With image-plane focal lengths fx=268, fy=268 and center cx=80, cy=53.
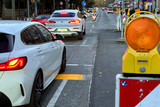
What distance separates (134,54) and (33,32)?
2770mm

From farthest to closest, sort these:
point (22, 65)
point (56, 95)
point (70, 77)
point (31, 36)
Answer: point (70, 77) < point (56, 95) < point (31, 36) < point (22, 65)

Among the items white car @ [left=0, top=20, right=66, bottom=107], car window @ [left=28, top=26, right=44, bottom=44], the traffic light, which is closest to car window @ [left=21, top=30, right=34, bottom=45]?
white car @ [left=0, top=20, right=66, bottom=107]

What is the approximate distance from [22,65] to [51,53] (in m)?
1.75

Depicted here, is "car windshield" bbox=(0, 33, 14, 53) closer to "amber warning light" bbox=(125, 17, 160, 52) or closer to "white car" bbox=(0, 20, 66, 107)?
"white car" bbox=(0, 20, 66, 107)

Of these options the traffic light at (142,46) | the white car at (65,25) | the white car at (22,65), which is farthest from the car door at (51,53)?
the white car at (65,25)

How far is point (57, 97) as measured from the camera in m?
5.28

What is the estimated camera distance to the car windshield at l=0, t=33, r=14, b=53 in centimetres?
394

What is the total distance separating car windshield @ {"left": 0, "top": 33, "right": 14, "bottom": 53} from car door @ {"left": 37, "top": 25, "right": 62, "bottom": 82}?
1254mm

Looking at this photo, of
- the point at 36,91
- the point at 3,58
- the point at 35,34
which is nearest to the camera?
the point at 3,58

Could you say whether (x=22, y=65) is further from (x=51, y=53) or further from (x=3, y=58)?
(x=51, y=53)

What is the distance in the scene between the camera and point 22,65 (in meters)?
3.94

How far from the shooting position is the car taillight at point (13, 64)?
3.77 m

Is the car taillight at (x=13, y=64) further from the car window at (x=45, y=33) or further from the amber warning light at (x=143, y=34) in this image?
the amber warning light at (x=143, y=34)

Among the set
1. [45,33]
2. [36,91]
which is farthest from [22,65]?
[45,33]
